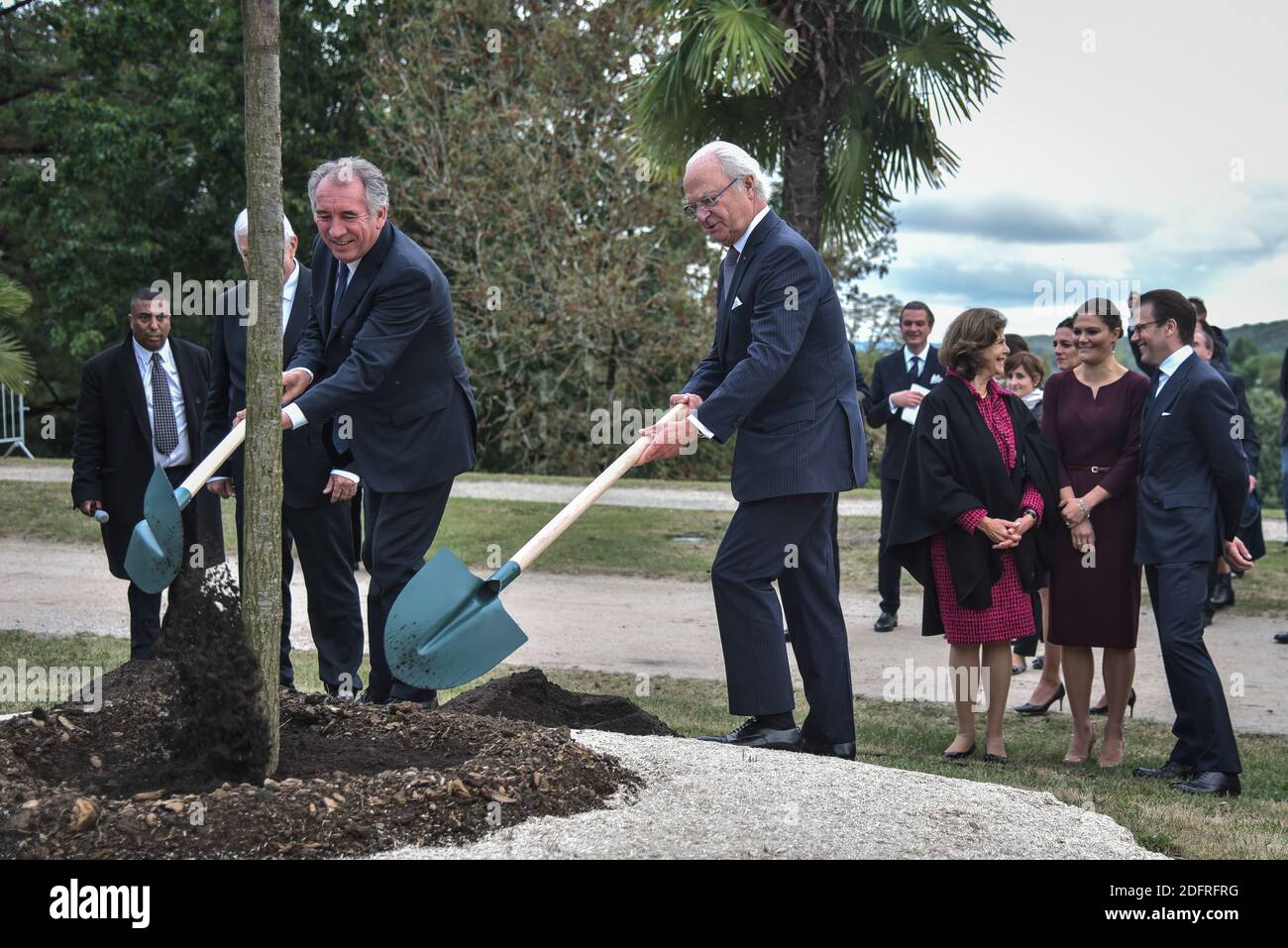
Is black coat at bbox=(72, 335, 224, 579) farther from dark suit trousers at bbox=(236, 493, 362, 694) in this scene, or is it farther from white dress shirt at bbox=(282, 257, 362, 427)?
white dress shirt at bbox=(282, 257, 362, 427)

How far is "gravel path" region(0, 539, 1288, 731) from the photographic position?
816 cm

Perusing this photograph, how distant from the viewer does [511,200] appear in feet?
73.3

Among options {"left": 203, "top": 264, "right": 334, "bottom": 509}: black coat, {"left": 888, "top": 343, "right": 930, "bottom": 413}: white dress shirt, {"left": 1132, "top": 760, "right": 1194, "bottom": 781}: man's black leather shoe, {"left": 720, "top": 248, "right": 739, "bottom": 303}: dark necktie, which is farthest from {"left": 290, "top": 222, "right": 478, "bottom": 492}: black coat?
{"left": 888, "top": 343, "right": 930, "bottom": 413}: white dress shirt

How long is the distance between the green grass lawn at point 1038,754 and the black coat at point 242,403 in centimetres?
139

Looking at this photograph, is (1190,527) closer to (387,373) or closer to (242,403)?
(387,373)

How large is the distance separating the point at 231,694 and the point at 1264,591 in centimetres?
952

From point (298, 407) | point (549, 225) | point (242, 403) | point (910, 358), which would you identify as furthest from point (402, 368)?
point (549, 225)

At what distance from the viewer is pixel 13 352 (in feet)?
39.5

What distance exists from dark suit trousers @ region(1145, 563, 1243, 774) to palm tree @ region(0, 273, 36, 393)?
30.4 ft

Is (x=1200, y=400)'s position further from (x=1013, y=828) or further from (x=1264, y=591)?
(x=1264, y=591)

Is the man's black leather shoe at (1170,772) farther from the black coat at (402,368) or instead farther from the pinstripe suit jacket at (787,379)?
the black coat at (402,368)

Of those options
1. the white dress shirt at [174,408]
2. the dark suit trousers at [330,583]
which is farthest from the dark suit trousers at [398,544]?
the white dress shirt at [174,408]

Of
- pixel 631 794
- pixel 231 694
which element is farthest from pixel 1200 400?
pixel 231 694

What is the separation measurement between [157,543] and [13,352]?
793 centimetres
